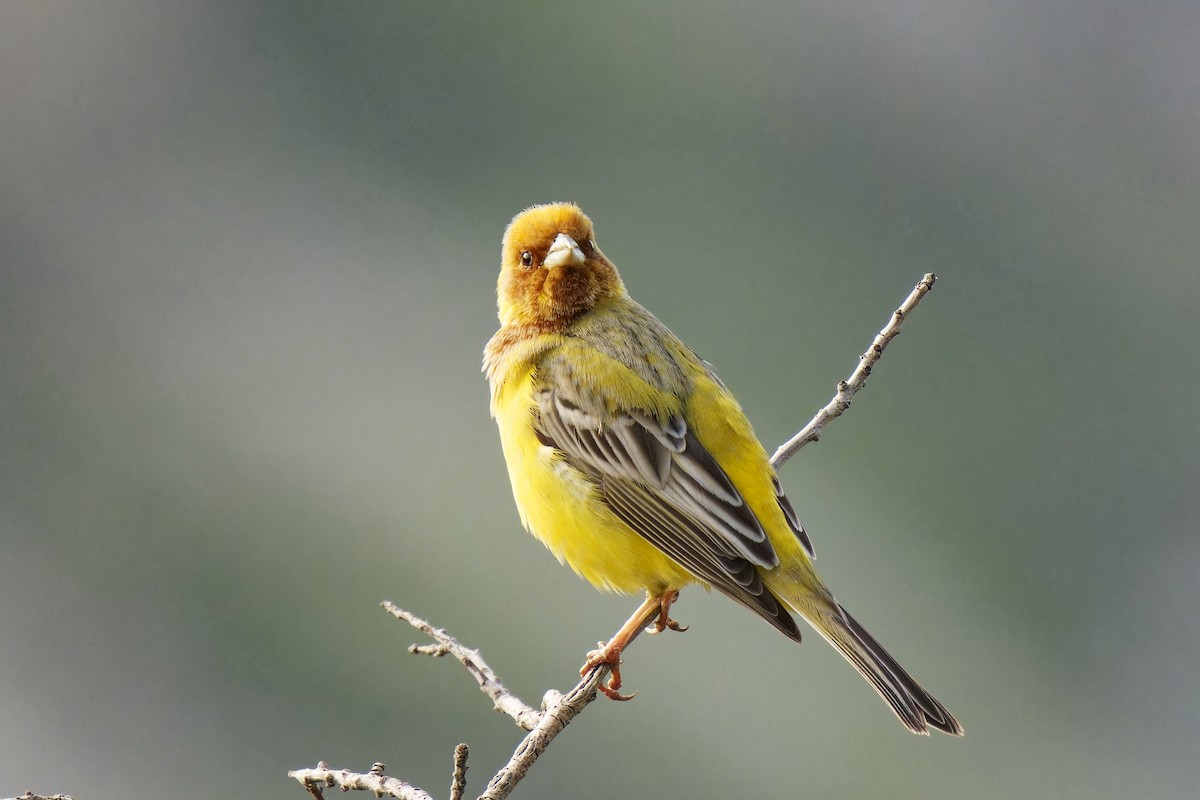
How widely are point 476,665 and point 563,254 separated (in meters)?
1.82

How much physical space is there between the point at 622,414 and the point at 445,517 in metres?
30.0

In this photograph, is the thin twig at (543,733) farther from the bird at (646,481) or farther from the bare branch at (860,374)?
the bare branch at (860,374)

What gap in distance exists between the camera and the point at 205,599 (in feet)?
127

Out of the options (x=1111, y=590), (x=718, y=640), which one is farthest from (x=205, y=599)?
(x=1111, y=590)

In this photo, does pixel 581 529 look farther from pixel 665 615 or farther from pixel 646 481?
pixel 665 615

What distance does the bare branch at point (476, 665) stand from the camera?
4.29 metres

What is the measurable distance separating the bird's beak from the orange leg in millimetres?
1445

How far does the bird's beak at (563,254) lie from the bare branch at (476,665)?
1.75 metres

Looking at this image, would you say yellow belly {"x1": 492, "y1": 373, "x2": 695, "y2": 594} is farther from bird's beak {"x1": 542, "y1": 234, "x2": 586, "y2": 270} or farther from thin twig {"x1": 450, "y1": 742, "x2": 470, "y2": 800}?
thin twig {"x1": 450, "y1": 742, "x2": 470, "y2": 800}

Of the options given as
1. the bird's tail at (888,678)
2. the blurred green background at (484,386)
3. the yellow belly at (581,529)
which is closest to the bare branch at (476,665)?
the yellow belly at (581,529)

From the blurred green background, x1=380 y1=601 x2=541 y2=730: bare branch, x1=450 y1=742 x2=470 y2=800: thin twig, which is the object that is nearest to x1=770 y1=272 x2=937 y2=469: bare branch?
x1=380 y1=601 x2=541 y2=730: bare branch

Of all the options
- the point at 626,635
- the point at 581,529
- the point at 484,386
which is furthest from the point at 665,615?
the point at 484,386

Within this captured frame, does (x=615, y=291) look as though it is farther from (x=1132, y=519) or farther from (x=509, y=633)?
(x=1132, y=519)

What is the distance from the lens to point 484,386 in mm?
38594
